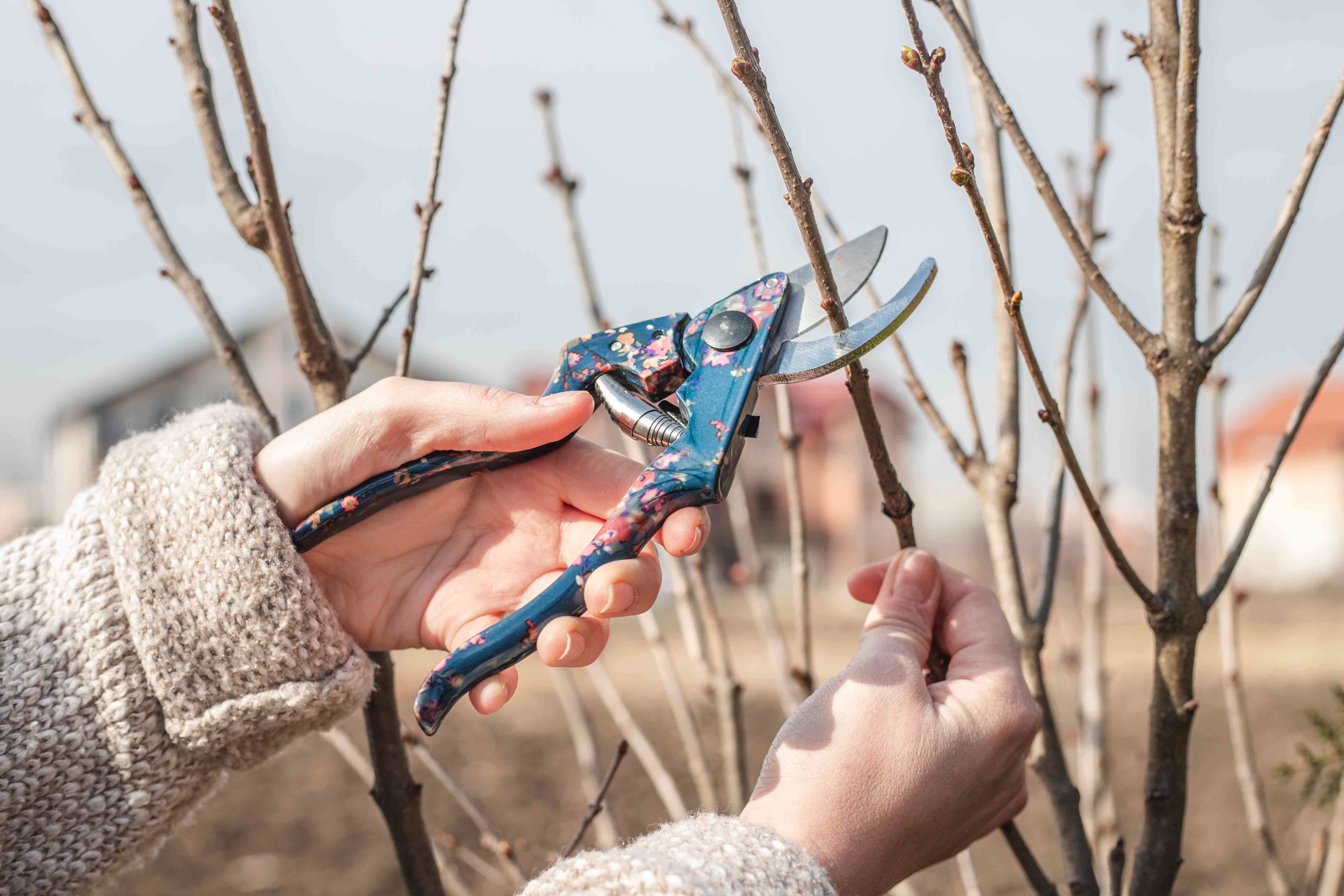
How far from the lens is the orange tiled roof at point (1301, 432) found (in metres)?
25.6

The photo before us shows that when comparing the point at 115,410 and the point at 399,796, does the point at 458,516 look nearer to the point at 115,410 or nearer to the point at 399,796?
the point at 399,796

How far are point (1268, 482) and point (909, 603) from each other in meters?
0.64

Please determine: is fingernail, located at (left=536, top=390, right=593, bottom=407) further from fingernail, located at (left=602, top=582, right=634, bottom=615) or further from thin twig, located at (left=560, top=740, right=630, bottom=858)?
thin twig, located at (left=560, top=740, right=630, bottom=858)

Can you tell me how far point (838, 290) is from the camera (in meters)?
1.45

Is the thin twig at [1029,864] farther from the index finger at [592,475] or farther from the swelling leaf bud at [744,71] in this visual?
the swelling leaf bud at [744,71]

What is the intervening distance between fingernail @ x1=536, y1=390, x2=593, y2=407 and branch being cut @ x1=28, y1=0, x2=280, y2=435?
0.57 metres

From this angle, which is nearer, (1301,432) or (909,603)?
(909,603)

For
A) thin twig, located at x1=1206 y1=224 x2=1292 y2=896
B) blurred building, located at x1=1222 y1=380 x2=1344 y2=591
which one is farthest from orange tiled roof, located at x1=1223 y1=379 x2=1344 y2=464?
thin twig, located at x1=1206 y1=224 x2=1292 y2=896

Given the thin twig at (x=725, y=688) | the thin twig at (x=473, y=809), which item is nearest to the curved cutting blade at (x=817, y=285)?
the thin twig at (x=725, y=688)

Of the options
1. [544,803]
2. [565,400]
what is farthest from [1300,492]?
[565,400]

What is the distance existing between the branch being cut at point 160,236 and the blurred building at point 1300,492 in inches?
985

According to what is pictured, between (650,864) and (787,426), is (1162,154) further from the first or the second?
(650,864)

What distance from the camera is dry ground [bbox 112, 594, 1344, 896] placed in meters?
4.69

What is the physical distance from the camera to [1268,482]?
150 centimetres
